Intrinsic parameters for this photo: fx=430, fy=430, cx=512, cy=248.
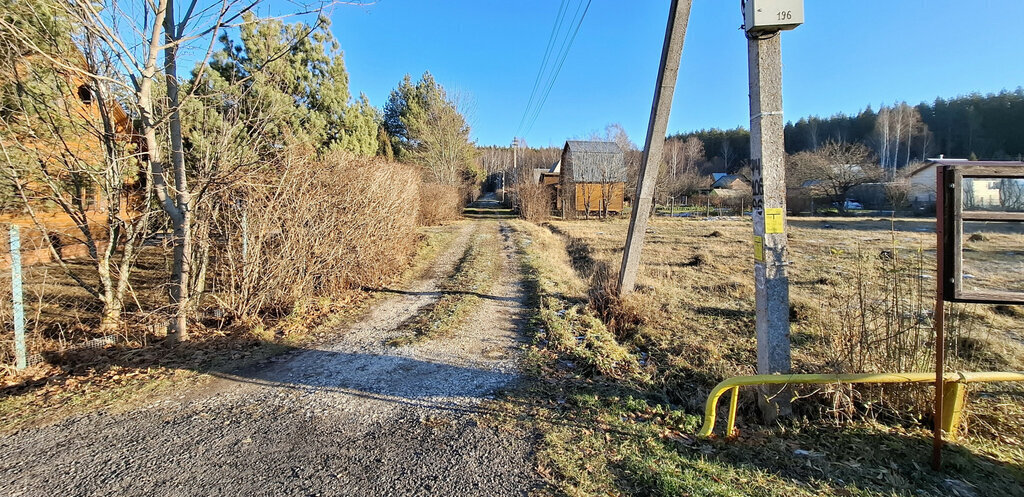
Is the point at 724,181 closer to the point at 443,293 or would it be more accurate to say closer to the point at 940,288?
the point at 443,293

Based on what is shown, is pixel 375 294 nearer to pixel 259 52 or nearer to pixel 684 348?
pixel 684 348

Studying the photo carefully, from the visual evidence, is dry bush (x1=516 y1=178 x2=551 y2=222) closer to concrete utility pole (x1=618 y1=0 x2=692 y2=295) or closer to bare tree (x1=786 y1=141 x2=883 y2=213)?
concrete utility pole (x1=618 y1=0 x2=692 y2=295)

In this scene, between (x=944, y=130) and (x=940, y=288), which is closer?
(x=940, y=288)

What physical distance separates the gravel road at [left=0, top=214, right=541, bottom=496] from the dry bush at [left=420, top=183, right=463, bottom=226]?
62.5ft

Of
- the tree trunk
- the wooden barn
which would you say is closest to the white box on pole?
the tree trunk

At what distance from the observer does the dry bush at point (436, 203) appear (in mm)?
23812

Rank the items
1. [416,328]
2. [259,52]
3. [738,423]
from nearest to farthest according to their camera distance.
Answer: [738,423] → [416,328] → [259,52]

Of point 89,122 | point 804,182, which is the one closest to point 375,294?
point 89,122

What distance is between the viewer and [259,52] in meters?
14.7

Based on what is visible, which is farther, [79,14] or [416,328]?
[416,328]

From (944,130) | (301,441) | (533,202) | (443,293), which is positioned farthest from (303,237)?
(944,130)

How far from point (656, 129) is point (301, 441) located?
606cm

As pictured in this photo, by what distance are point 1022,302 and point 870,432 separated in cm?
127

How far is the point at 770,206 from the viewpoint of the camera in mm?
3439
